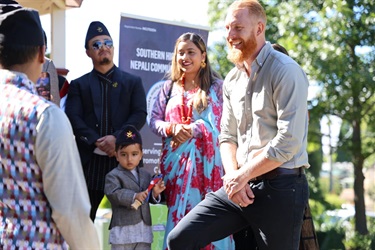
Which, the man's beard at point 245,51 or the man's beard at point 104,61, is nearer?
the man's beard at point 245,51

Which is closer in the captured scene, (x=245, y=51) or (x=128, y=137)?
(x=245, y=51)

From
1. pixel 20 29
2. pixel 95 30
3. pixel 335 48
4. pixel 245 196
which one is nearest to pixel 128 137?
pixel 95 30

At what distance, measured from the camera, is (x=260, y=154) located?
15.0 feet

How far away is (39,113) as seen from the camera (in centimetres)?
305

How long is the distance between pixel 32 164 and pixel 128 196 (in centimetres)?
285

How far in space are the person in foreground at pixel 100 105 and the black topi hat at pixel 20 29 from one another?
295 centimetres

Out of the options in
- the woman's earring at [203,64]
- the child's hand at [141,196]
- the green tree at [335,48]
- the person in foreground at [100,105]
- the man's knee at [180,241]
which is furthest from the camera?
the green tree at [335,48]

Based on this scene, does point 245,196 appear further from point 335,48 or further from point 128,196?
point 335,48

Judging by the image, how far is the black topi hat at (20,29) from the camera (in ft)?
10.5

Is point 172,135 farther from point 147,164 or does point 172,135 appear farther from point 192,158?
point 147,164

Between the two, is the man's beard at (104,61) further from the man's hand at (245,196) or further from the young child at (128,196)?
the man's hand at (245,196)

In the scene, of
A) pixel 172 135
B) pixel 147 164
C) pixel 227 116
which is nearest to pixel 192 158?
pixel 172 135

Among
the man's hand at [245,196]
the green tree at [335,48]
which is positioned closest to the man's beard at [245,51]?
the man's hand at [245,196]

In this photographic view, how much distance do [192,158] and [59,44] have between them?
2847mm
